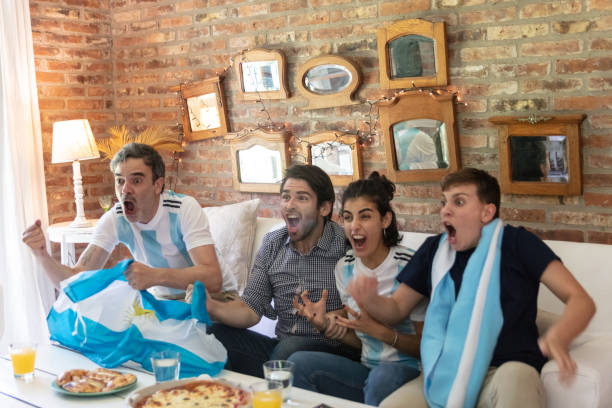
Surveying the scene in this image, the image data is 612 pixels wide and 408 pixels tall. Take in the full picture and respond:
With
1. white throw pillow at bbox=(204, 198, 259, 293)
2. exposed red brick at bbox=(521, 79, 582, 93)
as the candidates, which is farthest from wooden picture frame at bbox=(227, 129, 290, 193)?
exposed red brick at bbox=(521, 79, 582, 93)

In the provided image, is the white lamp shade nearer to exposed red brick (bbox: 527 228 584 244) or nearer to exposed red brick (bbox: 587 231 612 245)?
exposed red brick (bbox: 527 228 584 244)

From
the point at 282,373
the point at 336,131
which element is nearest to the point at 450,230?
the point at 282,373

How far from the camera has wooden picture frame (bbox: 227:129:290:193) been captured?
3527 millimetres

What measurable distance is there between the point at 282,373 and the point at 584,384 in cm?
79

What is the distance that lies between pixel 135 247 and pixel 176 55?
1688 mm

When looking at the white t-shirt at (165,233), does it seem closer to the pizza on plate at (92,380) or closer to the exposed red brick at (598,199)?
the pizza on plate at (92,380)

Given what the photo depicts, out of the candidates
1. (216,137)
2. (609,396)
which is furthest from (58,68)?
(609,396)

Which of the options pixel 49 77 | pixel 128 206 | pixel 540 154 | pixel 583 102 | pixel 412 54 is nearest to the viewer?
pixel 128 206

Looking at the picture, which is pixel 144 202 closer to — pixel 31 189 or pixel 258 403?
pixel 258 403

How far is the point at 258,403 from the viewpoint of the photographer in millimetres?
1567

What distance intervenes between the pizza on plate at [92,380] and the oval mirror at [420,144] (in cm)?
168

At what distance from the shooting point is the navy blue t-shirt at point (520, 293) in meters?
1.96

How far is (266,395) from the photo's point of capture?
1.57 metres

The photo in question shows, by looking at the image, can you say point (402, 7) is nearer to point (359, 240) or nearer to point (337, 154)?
point (337, 154)
